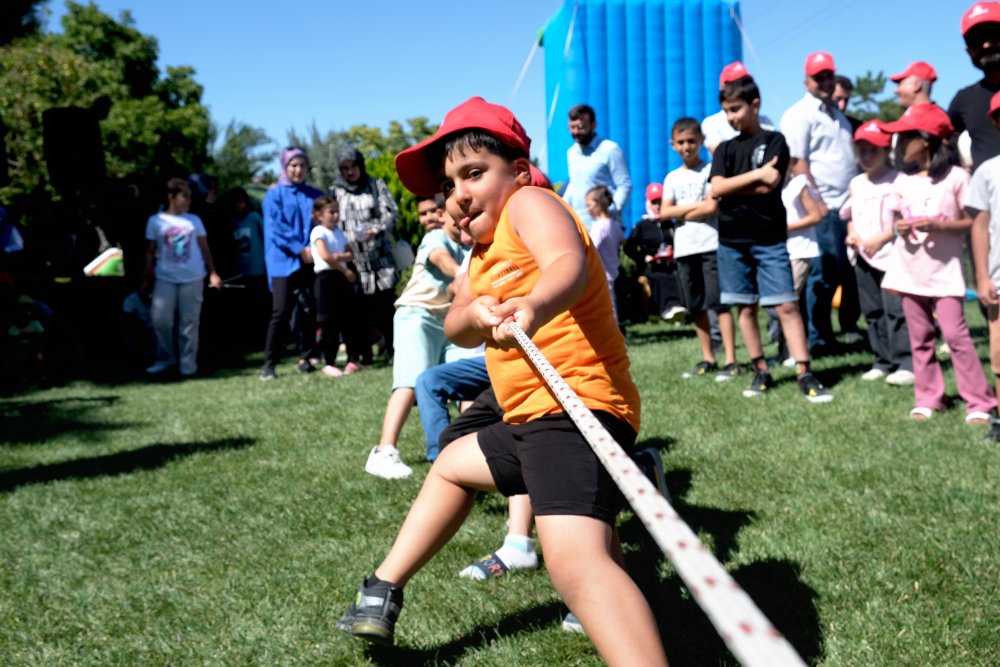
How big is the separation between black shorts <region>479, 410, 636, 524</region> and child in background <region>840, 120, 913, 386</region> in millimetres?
4958

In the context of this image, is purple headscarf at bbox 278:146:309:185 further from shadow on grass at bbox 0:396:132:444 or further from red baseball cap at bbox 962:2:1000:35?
red baseball cap at bbox 962:2:1000:35

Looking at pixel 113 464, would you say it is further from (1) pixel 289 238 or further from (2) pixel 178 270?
(2) pixel 178 270

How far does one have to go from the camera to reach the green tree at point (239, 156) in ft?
132

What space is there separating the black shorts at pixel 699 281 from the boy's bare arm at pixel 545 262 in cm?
544

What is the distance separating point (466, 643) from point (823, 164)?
20.6ft

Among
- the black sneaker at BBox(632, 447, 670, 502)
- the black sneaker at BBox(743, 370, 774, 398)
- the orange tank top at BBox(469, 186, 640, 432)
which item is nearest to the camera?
the orange tank top at BBox(469, 186, 640, 432)

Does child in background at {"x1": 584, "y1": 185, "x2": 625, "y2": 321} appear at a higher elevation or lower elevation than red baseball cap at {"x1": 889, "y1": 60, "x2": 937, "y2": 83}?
lower

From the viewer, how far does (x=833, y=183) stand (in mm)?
8109

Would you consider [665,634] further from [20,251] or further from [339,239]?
[20,251]

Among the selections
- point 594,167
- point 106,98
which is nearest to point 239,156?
point 106,98

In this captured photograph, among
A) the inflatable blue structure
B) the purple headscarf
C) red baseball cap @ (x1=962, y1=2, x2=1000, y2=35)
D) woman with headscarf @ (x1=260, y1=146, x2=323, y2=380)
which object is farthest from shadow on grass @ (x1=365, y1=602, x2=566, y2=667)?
the inflatable blue structure

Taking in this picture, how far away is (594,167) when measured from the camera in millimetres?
9492

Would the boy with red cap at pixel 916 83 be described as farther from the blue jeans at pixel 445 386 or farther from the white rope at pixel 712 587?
the white rope at pixel 712 587

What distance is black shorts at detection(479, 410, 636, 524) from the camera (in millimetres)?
2289
